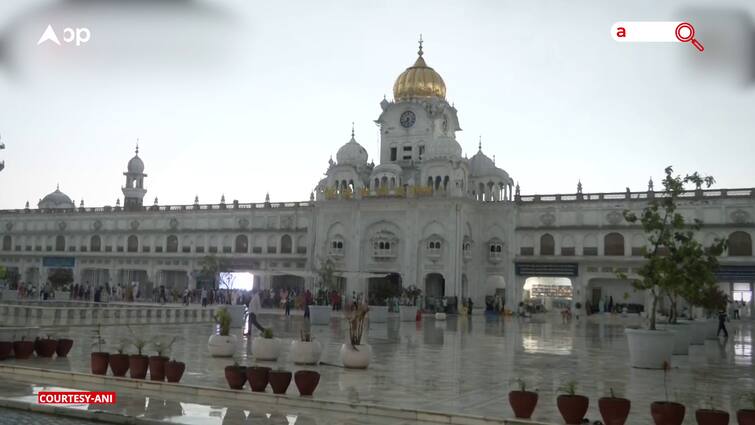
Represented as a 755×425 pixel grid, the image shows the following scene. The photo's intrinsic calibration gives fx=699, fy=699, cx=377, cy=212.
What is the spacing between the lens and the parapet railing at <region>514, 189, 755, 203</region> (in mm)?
43625

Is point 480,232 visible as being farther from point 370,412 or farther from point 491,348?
point 370,412

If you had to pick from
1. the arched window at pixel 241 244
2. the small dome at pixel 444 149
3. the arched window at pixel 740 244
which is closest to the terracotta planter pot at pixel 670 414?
the arched window at pixel 740 244

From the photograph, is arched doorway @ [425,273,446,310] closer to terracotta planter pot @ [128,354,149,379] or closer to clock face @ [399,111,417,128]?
clock face @ [399,111,417,128]

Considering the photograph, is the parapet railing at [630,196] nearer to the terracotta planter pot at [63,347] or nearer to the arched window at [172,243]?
the arched window at [172,243]

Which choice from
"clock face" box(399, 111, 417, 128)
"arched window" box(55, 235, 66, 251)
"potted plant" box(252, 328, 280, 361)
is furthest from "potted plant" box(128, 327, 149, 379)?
"arched window" box(55, 235, 66, 251)

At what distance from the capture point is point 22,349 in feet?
46.6

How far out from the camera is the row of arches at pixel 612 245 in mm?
43000

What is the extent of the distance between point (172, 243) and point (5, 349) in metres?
49.3

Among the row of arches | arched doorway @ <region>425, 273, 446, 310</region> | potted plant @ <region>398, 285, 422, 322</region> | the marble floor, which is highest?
the row of arches

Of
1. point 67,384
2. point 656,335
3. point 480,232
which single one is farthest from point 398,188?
point 67,384

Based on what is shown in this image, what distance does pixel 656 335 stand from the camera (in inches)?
614

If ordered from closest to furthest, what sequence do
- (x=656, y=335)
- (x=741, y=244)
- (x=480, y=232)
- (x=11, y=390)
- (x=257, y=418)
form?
(x=257, y=418) → (x=11, y=390) → (x=656, y=335) → (x=741, y=244) → (x=480, y=232)

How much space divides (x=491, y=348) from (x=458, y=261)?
26.7 meters

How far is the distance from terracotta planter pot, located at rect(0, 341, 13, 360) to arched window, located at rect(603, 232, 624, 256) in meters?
39.5
